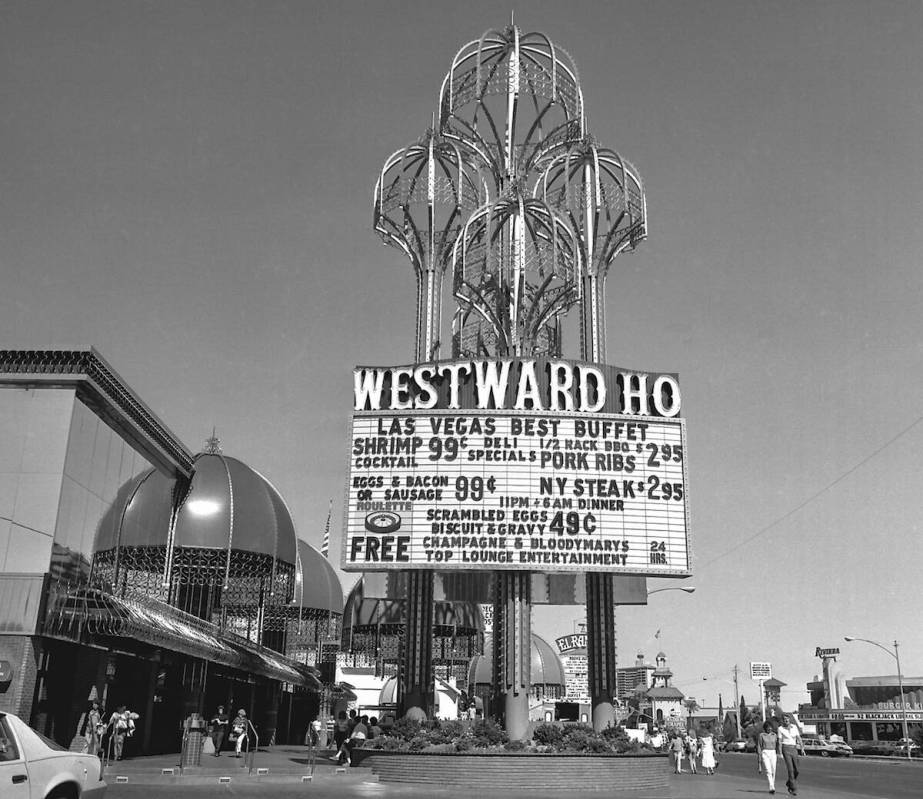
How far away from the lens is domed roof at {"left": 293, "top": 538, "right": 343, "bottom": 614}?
192 feet

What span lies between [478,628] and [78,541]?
46.3 meters

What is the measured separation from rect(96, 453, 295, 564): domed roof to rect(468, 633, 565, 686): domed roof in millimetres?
21469

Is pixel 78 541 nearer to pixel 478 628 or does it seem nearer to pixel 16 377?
pixel 16 377

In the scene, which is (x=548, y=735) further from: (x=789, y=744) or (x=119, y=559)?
(x=119, y=559)

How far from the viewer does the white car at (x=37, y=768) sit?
10.0m

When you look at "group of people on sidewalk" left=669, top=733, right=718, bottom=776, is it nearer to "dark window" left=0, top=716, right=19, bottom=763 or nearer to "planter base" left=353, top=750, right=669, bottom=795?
"planter base" left=353, top=750, right=669, bottom=795

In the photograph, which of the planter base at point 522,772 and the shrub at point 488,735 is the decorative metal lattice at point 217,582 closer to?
the shrub at point 488,735

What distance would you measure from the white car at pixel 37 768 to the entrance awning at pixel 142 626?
47.6 feet

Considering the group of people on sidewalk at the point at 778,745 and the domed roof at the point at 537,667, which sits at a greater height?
the domed roof at the point at 537,667

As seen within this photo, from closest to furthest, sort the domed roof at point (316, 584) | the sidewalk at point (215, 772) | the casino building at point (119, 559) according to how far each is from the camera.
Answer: the sidewalk at point (215, 772) < the casino building at point (119, 559) < the domed roof at point (316, 584)

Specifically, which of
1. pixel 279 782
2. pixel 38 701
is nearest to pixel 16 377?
pixel 38 701

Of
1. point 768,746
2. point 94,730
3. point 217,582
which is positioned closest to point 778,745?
point 768,746

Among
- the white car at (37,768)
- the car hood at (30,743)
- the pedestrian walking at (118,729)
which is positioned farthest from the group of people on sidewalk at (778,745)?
the pedestrian walking at (118,729)

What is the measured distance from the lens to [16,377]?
1041 inches
